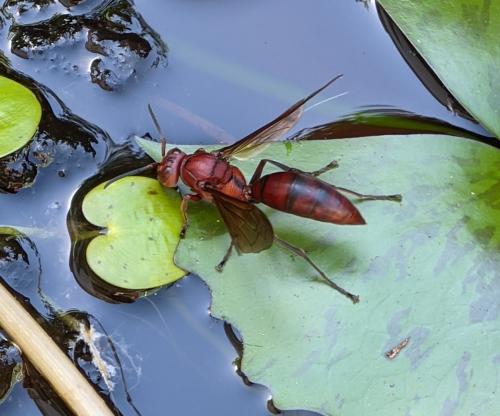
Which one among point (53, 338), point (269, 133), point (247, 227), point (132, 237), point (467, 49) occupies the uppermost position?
point (467, 49)

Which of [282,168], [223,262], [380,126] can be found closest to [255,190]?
[282,168]

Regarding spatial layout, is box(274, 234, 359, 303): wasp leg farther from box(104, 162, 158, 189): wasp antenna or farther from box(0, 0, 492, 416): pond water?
box(104, 162, 158, 189): wasp antenna

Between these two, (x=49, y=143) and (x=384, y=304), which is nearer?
(x=384, y=304)

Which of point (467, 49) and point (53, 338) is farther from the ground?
point (467, 49)

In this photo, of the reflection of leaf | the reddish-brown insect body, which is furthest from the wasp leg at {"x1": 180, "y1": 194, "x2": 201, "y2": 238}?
the reflection of leaf

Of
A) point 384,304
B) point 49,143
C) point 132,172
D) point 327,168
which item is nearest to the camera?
point 384,304

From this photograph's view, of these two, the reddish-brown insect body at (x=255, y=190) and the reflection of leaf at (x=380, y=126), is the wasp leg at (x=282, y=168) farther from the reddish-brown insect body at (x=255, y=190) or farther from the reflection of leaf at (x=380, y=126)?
the reflection of leaf at (x=380, y=126)

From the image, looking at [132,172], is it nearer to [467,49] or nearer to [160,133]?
[160,133]
